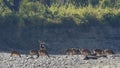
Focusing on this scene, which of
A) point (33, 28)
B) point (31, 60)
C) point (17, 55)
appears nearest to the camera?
point (31, 60)

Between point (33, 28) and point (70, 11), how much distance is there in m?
7.56

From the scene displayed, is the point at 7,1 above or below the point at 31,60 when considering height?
above

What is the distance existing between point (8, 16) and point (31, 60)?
28860mm

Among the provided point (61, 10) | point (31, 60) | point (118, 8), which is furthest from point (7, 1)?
point (31, 60)

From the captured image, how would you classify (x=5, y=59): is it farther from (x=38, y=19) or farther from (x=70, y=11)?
(x=70, y=11)

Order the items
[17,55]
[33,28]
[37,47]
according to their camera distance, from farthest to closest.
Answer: [33,28], [37,47], [17,55]

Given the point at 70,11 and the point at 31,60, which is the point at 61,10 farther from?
the point at 31,60

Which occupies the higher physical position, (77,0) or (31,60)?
(77,0)

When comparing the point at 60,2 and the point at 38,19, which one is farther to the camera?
the point at 60,2

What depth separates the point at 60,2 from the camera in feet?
269

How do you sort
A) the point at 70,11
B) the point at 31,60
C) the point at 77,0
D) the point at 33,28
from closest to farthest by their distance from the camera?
the point at 31,60 < the point at 33,28 < the point at 70,11 < the point at 77,0

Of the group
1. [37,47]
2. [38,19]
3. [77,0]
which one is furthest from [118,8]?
[37,47]

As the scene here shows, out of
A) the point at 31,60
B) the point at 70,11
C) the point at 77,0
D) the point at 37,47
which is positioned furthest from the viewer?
the point at 77,0

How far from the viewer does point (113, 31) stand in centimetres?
7050
